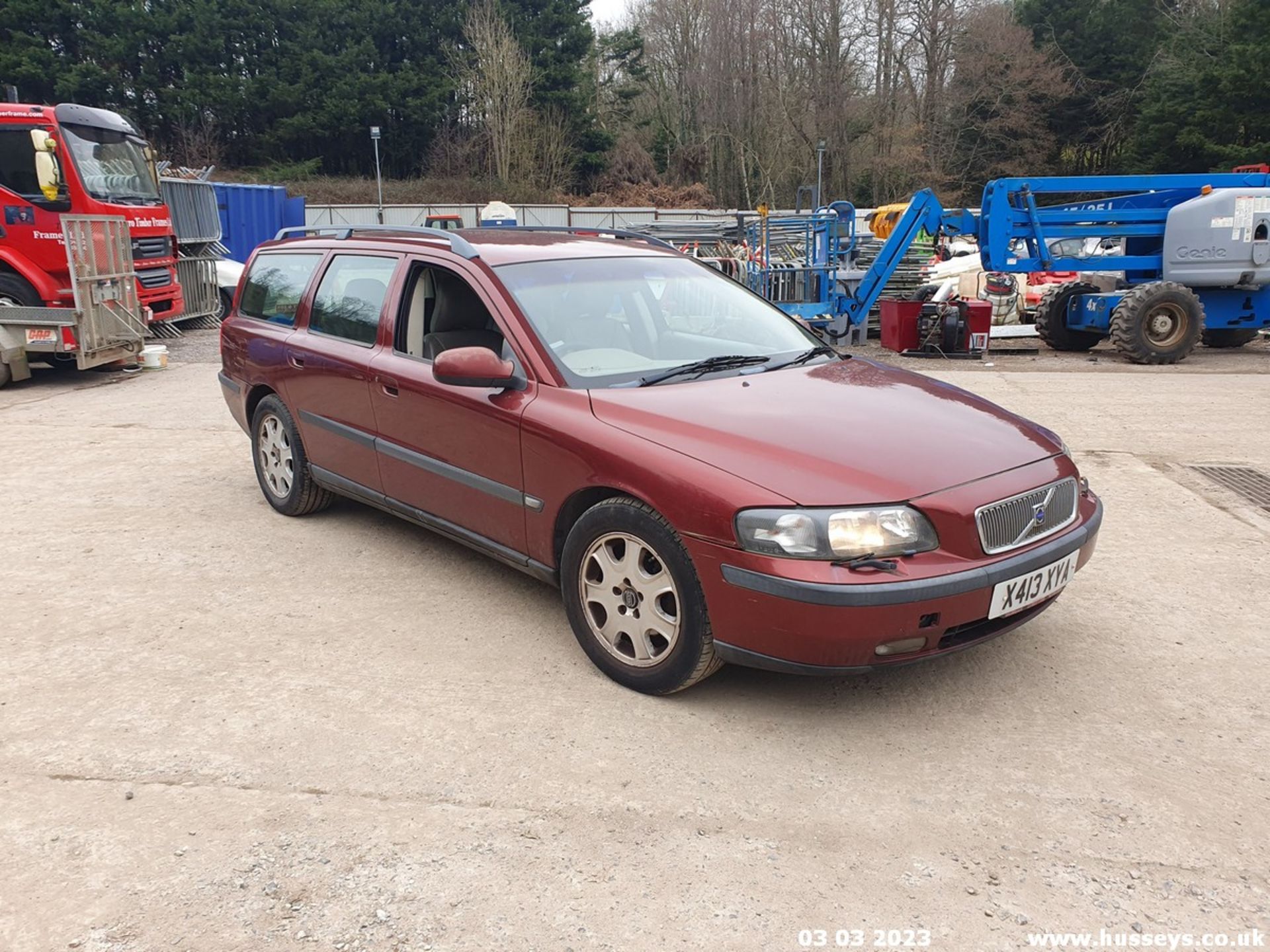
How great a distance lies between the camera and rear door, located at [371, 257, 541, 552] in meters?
3.99

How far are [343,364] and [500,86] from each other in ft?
120

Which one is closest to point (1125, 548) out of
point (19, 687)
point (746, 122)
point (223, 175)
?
point (19, 687)

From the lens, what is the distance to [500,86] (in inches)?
1503

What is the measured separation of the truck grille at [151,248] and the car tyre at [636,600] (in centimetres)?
1126

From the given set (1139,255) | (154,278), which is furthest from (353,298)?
(1139,255)

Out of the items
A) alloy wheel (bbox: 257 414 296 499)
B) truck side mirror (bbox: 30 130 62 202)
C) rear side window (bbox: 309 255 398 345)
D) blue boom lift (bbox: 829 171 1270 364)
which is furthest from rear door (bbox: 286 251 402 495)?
blue boom lift (bbox: 829 171 1270 364)

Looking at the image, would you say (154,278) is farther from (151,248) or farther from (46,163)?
(46,163)

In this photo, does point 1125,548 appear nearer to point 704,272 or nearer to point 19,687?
point 704,272

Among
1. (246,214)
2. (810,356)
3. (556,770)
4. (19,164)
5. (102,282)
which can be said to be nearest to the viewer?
(556,770)

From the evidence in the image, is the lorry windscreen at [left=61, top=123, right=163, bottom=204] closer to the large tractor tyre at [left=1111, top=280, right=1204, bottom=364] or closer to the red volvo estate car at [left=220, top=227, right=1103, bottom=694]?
the red volvo estate car at [left=220, top=227, right=1103, bottom=694]

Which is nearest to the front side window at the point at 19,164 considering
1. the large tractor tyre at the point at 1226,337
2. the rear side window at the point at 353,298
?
the rear side window at the point at 353,298

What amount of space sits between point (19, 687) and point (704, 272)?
356 centimetres

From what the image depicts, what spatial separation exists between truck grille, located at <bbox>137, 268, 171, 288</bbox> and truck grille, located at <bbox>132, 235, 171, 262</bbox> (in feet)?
0.61

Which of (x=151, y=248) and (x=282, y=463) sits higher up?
(x=151, y=248)
